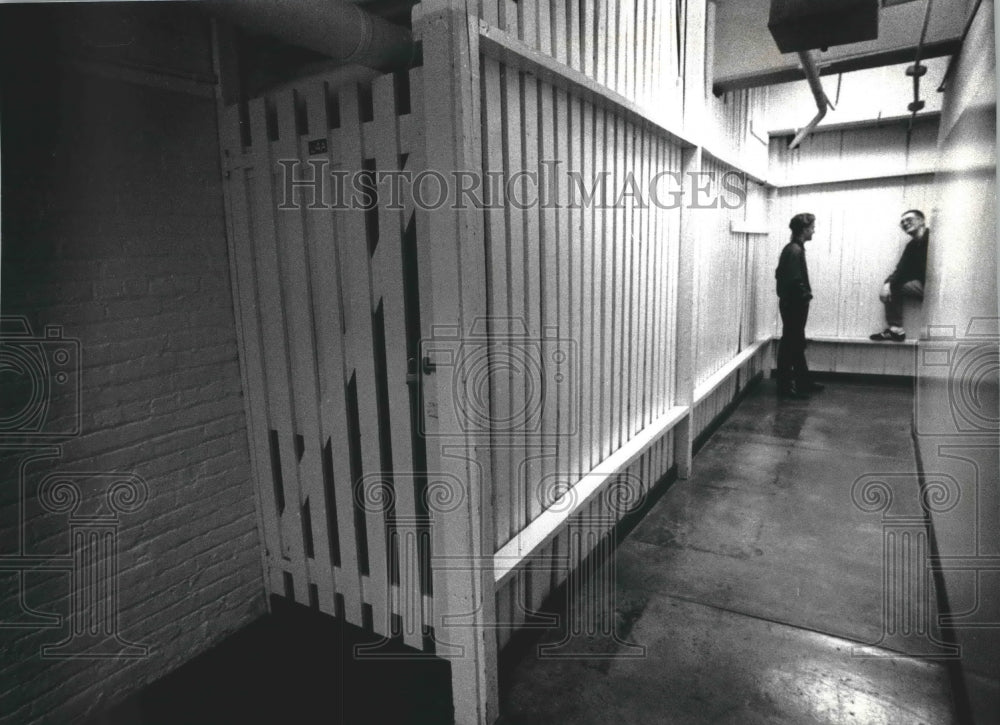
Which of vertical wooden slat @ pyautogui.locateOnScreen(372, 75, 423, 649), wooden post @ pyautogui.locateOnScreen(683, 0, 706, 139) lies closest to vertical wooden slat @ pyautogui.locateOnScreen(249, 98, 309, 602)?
vertical wooden slat @ pyautogui.locateOnScreen(372, 75, 423, 649)

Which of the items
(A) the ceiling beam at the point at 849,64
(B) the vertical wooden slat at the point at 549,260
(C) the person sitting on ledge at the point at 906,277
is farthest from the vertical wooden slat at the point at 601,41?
(C) the person sitting on ledge at the point at 906,277

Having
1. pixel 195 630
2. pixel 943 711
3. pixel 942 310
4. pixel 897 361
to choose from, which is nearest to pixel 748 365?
pixel 897 361

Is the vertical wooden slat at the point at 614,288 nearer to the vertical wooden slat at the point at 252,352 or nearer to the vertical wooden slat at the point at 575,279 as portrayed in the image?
the vertical wooden slat at the point at 575,279

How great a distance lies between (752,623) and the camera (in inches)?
108

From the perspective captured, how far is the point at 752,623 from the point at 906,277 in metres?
6.17

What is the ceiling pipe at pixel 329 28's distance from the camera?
177 cm

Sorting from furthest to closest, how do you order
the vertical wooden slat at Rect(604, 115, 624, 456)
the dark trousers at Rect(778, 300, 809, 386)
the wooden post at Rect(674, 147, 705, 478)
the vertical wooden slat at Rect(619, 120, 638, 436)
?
the dark trousers at Rect(778, 300, 809, 386)
the wooden post at Rect(674, 147, 705, 478)
the vertical wooden slat at Rect(619, 120, 638, 436)
the vertical wooden slat at Rect(604, 115, 624, 456)

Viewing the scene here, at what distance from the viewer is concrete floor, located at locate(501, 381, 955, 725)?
2256 mm

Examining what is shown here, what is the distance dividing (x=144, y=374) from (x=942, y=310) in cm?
473

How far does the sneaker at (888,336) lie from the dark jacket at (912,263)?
0.59m

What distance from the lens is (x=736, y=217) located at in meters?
5.98

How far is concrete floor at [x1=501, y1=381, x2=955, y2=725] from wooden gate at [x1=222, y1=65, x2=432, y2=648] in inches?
32.7

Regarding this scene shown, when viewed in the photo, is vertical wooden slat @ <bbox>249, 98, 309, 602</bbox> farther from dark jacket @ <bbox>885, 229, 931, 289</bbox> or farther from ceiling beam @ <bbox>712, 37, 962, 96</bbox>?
dark jacket @ <bbox>885, 229, 931, 289</bbox>

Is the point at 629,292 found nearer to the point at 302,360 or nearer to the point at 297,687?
the point at 302,360
